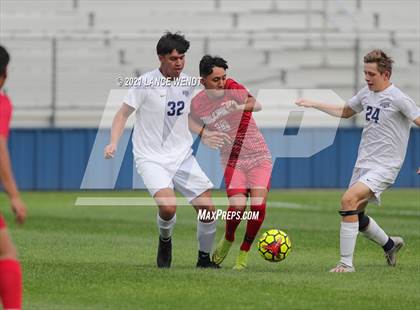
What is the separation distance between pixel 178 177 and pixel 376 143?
2.26m

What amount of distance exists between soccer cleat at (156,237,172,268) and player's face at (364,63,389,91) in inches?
112

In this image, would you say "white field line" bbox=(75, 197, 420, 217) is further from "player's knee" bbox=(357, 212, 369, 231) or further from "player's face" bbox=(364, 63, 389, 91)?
"player's face" bbox=(364, 63, 389, 91)

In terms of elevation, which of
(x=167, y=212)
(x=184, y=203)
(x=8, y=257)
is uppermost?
(x=8, y=257)

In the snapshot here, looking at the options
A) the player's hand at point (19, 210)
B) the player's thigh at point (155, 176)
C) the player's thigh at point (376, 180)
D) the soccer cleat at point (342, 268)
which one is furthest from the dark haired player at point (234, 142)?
the player's hand at point (19, 210)

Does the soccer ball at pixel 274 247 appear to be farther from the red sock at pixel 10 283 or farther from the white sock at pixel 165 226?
the red sock at pixel 10 283

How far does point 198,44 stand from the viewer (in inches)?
1270

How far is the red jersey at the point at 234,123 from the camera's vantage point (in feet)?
44.1

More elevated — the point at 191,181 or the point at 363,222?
the point at 191,181

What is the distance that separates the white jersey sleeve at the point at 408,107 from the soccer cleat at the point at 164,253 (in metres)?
2.93

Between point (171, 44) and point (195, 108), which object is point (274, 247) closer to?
point (195, 108)

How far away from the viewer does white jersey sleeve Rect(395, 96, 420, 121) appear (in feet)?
43.0

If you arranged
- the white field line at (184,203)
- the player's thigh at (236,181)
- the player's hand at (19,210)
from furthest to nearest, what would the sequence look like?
1. the white field line at (184,203)
2. the player's thigh at (236,181)
3. the player's hand at (19,210)

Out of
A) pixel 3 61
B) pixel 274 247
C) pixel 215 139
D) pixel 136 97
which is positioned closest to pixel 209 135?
pixel 215 139

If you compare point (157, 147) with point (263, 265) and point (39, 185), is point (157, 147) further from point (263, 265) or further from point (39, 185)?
point (39, 185)
